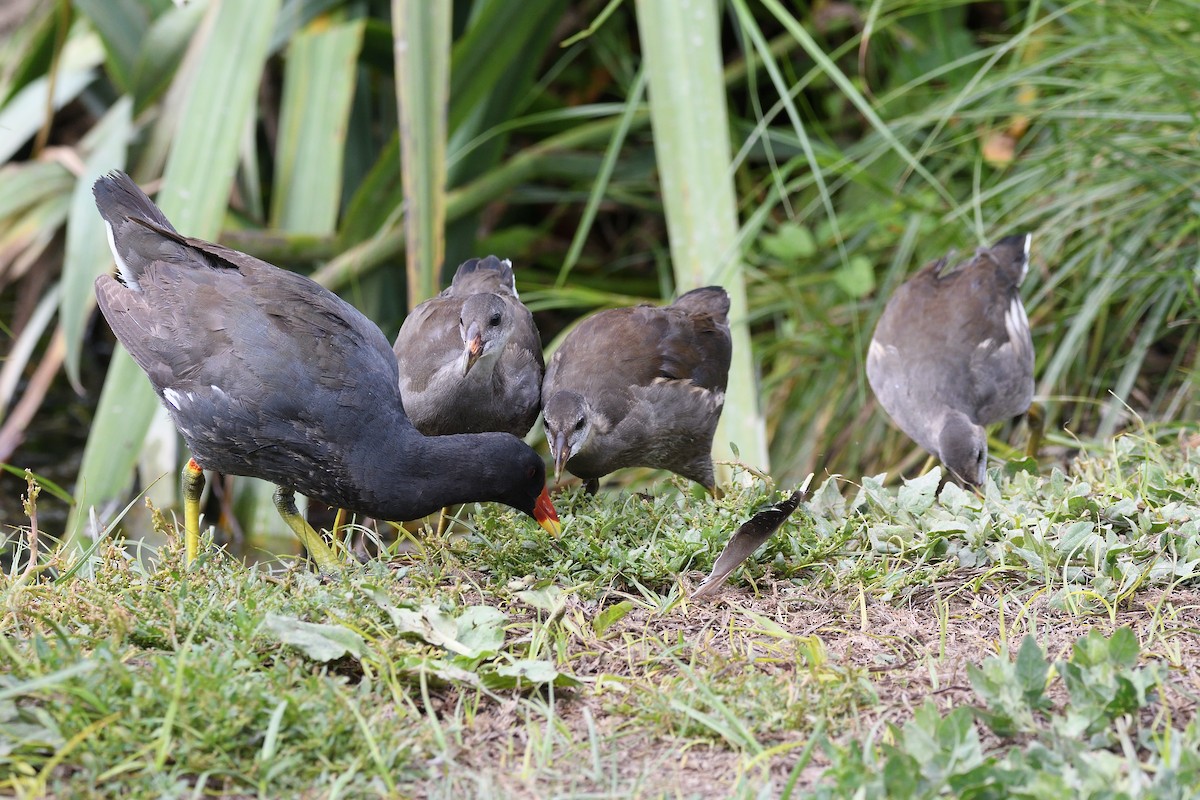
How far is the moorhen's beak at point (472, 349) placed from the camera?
370 centimetres

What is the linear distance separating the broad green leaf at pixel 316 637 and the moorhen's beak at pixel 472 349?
1.40m

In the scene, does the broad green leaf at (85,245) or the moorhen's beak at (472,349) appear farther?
the broad green leaf at (85,245)

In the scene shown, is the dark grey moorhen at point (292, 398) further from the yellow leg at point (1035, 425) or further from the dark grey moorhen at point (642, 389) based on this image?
the yellow leg at point (1035, 425)

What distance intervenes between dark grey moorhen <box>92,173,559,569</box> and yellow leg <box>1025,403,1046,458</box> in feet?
7.61

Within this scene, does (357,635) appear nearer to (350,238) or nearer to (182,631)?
(182,631)

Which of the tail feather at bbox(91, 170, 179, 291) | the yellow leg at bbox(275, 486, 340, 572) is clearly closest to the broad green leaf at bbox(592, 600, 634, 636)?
the yellow leg at bbox(275, 486, 340, 572)

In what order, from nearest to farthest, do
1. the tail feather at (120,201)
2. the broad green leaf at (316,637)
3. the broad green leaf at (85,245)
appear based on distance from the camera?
the broad green leaf at (316,637) < the tail feather at (120,201) < the broad green leaf at (85,245)

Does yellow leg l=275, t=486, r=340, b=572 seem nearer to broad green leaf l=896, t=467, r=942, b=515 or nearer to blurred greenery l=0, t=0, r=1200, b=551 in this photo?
blurred greenery l=0, t=0, r=1200, b=551

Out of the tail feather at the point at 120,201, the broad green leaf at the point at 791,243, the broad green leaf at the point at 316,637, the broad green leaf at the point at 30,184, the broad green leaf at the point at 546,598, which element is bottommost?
the broad green leaf at the point at 546,598

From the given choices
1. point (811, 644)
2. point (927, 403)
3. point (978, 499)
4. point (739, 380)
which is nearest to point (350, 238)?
point (739, 380)

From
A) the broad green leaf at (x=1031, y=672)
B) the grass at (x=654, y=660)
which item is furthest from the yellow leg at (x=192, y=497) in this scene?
the broad green leaf at (x=1031, y=672)

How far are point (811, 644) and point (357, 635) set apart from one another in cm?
87

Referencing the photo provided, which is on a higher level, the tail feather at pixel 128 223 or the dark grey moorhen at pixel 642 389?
the tail feather at pixel 128 223

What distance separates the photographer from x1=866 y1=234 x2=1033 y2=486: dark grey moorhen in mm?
4516
